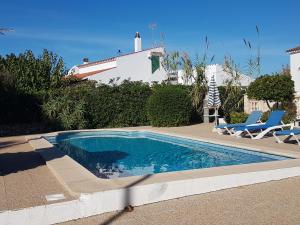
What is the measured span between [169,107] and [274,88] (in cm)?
550

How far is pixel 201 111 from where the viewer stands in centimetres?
2320

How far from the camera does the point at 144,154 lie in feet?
43.1

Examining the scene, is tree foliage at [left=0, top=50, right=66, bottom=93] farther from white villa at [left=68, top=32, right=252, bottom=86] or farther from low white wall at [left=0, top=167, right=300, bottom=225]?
low white wall at [left=0, top=167, right=300, bottom=225]

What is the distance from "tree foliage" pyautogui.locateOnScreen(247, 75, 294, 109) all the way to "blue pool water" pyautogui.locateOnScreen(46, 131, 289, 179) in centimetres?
499

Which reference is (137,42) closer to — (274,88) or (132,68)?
(132,68)

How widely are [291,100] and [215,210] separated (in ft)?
48.9

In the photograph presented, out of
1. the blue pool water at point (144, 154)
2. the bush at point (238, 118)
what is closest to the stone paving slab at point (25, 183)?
the blue pool water at point (144, 154)

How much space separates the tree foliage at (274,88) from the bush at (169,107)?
161 inches

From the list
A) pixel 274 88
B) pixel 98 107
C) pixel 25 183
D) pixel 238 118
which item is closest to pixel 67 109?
pixel 98 107

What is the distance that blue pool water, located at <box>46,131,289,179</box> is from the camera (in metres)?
10.2

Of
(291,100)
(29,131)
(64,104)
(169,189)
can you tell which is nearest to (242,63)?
(291,100)

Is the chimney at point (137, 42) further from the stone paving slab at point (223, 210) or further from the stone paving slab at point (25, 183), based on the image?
the stone paving slab at point (223, 210)

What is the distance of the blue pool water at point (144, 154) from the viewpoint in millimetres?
10207

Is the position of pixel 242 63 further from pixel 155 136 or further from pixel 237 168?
pixel 237 168
